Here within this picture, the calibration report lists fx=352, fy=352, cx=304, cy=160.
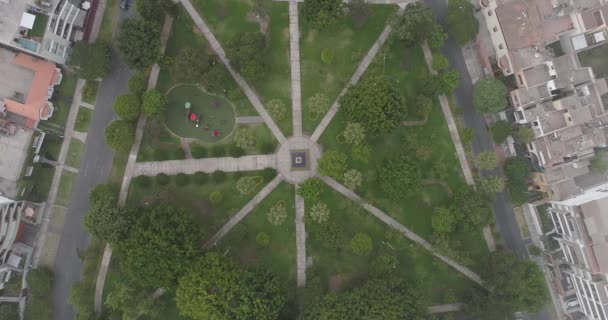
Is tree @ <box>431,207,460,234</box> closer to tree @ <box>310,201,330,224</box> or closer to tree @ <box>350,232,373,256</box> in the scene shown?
tree @ <box>350,232,373,256</box>

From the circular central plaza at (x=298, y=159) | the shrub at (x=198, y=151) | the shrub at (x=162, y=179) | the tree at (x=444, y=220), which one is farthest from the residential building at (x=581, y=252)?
the shrub at (x=162, y=179)

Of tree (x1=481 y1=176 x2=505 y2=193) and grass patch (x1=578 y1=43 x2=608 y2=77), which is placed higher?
grass patch (x1=578 y1=43 x2=608 y2=77)

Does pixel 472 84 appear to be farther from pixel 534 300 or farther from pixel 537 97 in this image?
pixel 534 300

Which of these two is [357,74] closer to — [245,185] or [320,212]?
[320,212]

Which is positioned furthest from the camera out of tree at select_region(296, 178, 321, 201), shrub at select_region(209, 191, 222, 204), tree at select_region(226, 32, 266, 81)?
shrub at select_region(209, 191, 222, 204)

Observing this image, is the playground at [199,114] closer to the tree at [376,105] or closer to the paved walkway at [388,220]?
the paved walkway at [388,220]

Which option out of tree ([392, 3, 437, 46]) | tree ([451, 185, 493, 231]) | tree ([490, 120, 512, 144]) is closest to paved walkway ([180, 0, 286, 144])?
tree ([392, 3, 437, 46])
